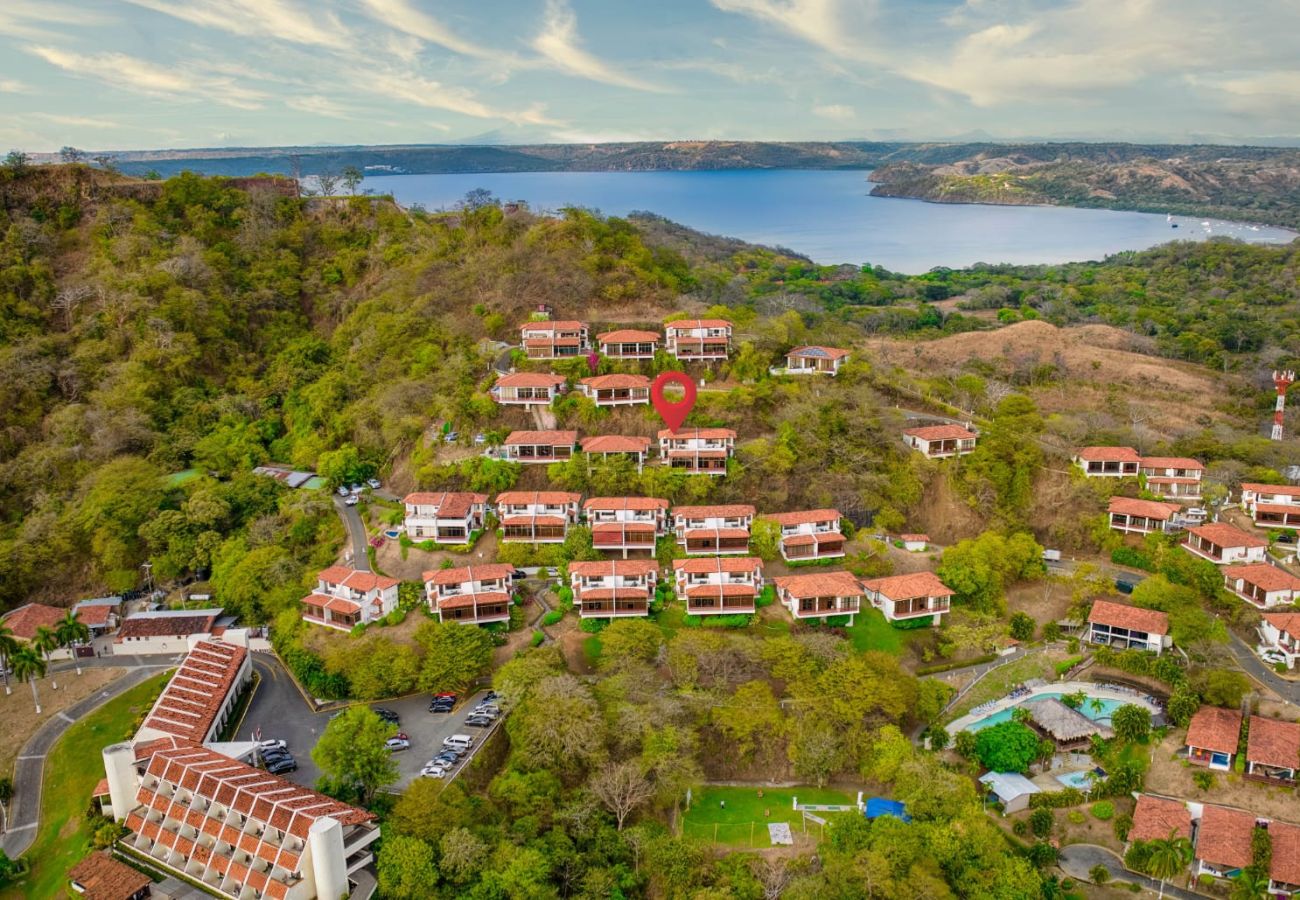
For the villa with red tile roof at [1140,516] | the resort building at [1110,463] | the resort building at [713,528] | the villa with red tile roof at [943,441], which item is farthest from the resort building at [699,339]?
the villa with red tile roof at [1140,516]

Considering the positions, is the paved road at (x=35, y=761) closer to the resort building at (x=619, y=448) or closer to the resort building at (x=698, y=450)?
the resort building at (x=619, y=448)

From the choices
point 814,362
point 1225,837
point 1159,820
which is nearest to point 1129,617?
point 1159,820

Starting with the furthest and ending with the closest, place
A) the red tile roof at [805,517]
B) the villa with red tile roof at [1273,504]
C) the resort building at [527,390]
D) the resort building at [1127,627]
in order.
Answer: the resort building at [527,390], the villa with red tile roof at [1273,504], the red tile roof at [805,517], the resort building at [1127,627]

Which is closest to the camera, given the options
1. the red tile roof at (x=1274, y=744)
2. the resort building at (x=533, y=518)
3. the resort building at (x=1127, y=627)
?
the red tile roof at (x=1274, y=744)

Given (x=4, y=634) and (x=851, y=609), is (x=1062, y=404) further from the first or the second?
(x=4, y=634)

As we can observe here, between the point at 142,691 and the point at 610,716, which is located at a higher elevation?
the point at 610,716

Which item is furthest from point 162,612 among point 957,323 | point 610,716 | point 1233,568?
point 957,323
